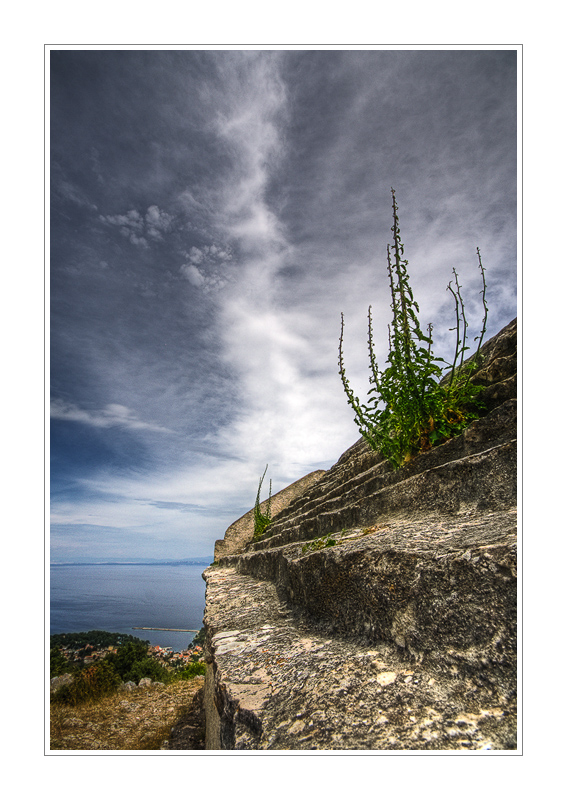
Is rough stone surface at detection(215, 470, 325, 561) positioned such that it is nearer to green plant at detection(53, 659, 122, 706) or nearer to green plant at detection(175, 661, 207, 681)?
green plant at detection(175, 661, 207, 681)

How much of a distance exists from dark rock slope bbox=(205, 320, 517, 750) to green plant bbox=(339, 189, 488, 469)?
22 cm

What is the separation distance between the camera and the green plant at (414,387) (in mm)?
2172

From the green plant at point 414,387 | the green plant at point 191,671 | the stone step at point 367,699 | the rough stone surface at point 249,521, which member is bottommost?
the green plant at point 191,671

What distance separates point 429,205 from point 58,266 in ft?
9.02

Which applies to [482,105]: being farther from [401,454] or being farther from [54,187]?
[54,187]

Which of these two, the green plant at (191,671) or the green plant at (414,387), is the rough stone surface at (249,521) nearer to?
the green plant at (191,671)

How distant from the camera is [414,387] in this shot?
2.17m

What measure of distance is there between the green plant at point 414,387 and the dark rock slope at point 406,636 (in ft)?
0.71

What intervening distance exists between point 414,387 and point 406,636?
4.30 ft

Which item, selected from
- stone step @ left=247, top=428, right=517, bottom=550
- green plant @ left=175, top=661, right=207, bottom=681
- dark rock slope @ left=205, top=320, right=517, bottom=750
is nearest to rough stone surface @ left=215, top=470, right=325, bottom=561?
green plant @ left=175, top=661, right=207, bottom=681

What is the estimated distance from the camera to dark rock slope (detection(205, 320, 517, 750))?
987mm

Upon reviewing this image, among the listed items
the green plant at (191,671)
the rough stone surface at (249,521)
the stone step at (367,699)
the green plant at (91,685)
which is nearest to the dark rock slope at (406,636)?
the stone step at (367,699)
